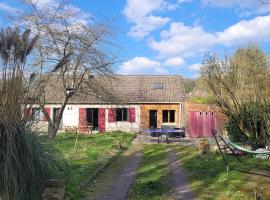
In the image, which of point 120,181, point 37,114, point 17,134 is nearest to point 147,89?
point 120,181

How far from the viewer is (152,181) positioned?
39.5 feet

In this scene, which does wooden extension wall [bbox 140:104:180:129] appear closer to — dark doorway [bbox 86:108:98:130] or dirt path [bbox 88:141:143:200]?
dark doorway [bbox 86:108:98:130]

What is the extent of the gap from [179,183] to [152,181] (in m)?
0.75

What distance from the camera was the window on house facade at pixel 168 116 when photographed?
37.5m

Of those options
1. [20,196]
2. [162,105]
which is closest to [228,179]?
[20,196]

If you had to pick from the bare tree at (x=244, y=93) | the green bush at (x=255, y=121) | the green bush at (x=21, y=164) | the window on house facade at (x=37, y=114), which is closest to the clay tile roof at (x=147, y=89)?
the bare tree at (x=244, y=93)

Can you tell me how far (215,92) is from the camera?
19.0 m

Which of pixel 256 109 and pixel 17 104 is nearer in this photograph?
pixel 17 104

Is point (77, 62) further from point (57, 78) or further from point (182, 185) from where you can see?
point (182, 185)

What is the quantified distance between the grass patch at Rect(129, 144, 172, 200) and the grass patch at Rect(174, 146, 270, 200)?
2.24ft

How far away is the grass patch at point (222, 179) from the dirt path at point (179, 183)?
176 millimetres

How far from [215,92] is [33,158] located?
12.9m

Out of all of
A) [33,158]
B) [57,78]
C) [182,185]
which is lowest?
[182,185]

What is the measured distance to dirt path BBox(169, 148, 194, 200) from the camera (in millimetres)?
10180
